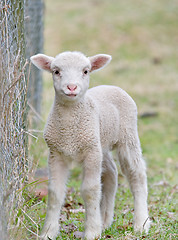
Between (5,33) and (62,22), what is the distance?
1986cm

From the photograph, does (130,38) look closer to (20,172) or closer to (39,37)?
(39,37)

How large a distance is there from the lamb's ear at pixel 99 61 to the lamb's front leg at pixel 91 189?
2.80 ft

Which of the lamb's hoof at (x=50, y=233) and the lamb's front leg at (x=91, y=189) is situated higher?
the lamb's front leg at (x=91, y=189)

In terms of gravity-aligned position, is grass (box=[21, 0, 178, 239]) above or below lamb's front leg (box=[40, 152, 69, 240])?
below

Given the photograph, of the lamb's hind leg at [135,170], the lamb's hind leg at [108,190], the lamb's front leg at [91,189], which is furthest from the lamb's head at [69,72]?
the lamb's hind leg at [108,190]

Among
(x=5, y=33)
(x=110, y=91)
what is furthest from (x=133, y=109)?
(x=5, y=33)

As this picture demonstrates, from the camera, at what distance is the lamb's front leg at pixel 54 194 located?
4457 millimetres

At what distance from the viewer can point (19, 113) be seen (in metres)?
4.54

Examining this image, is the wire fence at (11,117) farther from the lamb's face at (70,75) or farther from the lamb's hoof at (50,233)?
the lamb's hoof at (50,233)

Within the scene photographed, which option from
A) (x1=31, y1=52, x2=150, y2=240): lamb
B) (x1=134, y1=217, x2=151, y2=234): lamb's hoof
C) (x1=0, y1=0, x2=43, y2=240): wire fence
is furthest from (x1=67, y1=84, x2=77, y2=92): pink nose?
(x1=134, y1=217, x2=151, y2=234): lamb's hoof

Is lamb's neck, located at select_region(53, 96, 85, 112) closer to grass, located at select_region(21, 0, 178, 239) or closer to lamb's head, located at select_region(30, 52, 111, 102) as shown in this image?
lamb's head, located at select_region(30, 52, 111, 102)

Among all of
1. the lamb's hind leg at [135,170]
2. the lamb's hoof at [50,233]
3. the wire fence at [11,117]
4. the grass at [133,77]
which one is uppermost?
the wire fence at [11,117]

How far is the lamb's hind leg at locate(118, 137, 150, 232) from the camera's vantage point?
5.01 metres

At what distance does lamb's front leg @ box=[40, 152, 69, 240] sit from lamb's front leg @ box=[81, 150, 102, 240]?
24cm
